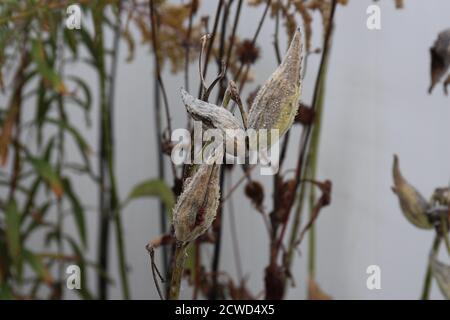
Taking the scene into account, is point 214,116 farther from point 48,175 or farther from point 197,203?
point 48,175

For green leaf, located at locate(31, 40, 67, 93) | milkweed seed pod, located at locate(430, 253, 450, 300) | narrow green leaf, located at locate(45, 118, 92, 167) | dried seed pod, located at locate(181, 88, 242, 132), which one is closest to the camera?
dried seed pod, located at locate(181, 88, 242, 132)

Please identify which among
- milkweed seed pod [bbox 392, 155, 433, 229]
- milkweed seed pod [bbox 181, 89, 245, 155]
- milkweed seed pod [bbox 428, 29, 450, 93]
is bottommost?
milkweed seed pod [bbox 392, 155, 433, 229]

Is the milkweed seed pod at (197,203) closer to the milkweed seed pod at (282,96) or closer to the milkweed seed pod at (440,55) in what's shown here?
the milkweed seed pod at (282,96)

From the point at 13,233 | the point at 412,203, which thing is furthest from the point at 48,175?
the point at 412,203

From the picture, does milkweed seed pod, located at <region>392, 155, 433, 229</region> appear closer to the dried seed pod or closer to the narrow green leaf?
the dried seed pod

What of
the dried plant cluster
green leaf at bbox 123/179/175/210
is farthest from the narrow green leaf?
green leaf at bbox 123/179/175/210

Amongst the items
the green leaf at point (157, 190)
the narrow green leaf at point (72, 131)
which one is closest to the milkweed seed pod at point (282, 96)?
the green leaf at point (157, 190)

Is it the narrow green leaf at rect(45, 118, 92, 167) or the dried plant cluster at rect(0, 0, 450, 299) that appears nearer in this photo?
the dried plant cluster at rect(0, 0, 450, 299)
